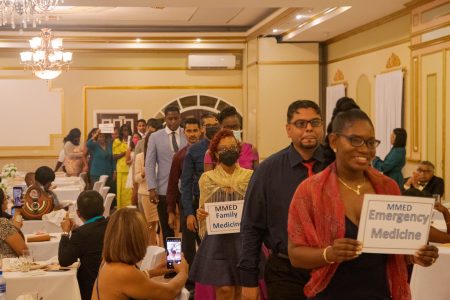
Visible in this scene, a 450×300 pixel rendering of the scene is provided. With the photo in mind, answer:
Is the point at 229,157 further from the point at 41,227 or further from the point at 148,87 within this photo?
the point at 148,87

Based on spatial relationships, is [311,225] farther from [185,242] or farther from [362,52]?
[362,52]

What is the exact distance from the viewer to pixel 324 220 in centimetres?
288

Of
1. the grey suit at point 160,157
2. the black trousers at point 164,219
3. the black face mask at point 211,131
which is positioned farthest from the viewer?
the grey suit at point 160,157

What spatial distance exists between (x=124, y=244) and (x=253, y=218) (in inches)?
25.6

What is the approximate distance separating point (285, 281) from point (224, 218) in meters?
1.62

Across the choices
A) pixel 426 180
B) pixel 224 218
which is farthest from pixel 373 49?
pixel 224 218

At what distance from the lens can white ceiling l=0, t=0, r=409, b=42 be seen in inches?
427

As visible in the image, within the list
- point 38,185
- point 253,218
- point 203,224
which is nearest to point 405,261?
point 253,218

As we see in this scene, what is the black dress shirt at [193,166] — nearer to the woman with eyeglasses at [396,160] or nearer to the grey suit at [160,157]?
the grey suit at [160,157]

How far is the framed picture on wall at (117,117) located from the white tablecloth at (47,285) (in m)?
12.4

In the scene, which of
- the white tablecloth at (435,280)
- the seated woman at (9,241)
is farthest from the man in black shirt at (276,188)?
the seated woman at (9,241)

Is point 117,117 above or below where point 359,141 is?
above

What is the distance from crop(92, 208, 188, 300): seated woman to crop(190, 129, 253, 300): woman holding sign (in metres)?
1.51

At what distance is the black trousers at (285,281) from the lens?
150 inches
